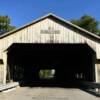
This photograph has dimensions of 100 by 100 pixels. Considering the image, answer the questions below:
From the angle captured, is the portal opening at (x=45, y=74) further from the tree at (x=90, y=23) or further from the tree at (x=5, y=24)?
the tree at (x=5, y=24)

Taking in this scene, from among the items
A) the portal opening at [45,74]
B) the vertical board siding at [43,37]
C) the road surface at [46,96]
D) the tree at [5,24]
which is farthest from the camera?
the portal opening at [45,74]

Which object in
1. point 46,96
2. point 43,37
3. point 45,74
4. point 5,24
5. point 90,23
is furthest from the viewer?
point 45,74

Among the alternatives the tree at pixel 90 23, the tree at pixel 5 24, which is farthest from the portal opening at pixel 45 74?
the tree at pixel 5 24

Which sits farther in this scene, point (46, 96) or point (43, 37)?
point (43, 37)

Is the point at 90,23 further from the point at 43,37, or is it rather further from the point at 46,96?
the point at 46,96

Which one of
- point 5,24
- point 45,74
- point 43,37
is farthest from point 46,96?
point 45,74

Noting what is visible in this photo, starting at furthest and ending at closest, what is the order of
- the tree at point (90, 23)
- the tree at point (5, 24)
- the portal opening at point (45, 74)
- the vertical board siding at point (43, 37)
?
the portal opening at point (45, 74)
the tree at point (90, 23)
the tree at point (5, 24)
the vertical board siding at point (43, 37)

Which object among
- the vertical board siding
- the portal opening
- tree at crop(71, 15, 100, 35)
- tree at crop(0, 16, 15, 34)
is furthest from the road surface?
the portal opening

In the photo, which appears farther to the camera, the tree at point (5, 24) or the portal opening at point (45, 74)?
the portal opening at point (45, 74)

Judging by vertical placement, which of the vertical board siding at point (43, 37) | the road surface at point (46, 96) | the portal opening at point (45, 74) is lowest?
the portal opening at point (45, 74)

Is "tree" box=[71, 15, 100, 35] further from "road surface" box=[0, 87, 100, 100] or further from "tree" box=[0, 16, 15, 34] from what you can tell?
"road surface" box=[0, 87, 100, 100]

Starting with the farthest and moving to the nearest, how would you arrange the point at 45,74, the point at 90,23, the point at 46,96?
the point at 45,74
the point at 90,23
the point at 46,96

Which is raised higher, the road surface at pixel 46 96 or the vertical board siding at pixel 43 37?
the vertical board siding at pixel 43 37

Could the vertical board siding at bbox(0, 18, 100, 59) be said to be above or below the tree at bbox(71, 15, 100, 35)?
below
